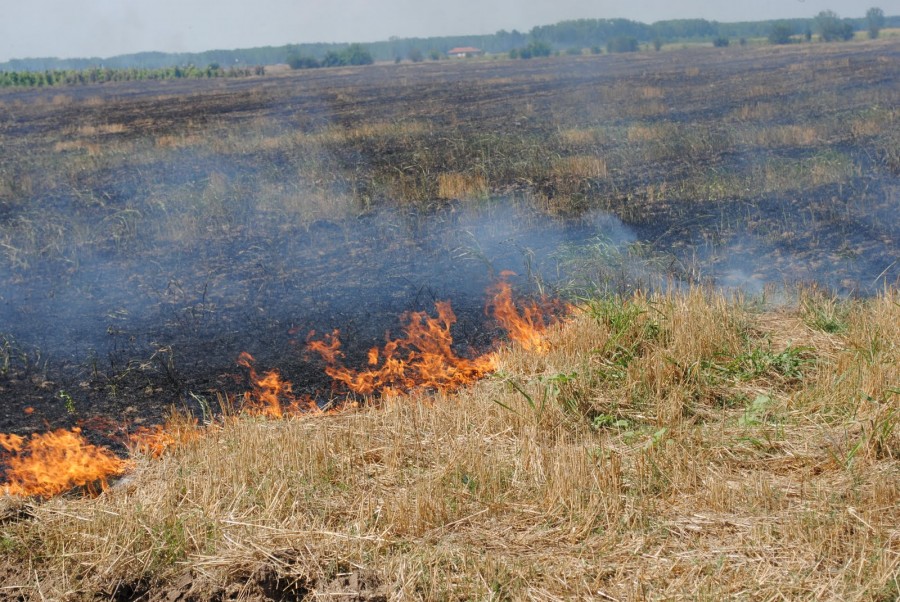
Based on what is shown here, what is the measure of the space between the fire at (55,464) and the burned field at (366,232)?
312 millimetres

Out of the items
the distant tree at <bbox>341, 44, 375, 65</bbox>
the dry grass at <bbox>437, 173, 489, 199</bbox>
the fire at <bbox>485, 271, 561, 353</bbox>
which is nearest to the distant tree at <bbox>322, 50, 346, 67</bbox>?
the distant tree at <bbox>341, 44, 375, 65</bbox>

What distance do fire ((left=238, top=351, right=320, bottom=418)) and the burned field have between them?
179 mm

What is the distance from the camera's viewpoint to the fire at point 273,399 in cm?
677

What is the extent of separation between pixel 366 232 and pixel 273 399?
18.7 feet

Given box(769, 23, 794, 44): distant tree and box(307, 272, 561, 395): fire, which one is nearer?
box(307, 272, 561, 395): fire

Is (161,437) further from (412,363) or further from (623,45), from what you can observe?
(623,45)

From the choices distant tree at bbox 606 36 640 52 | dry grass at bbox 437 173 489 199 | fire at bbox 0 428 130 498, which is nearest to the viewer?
fire at bbox 0 428 130 498

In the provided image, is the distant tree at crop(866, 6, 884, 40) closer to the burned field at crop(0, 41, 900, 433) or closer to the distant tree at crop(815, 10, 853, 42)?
the distant tree at crop(815, 10, 853, 42)

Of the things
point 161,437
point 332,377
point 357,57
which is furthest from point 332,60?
point 161,437

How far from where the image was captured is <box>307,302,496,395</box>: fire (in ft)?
24.1

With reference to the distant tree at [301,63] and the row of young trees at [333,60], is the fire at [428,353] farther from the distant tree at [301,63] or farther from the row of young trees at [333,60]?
the row of young trees at [333,60]

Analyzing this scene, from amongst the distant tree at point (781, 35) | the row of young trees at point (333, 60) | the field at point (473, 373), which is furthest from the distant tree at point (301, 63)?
the field at point (473, 373)

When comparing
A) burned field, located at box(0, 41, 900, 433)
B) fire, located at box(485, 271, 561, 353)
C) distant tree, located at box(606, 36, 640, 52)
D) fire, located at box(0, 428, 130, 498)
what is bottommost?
fire, located at box(0, 428, 130, 498)

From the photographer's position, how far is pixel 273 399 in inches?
278
